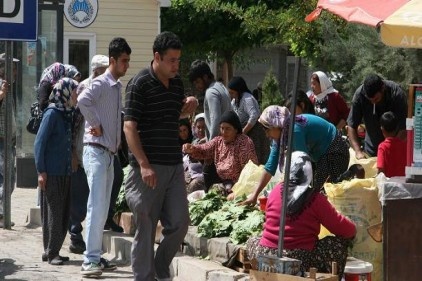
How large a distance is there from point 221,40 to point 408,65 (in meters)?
13.3

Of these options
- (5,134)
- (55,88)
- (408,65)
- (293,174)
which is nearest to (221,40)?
(408,65)

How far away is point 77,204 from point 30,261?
0.78 m

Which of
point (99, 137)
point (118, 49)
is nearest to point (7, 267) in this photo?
point (99, 137)

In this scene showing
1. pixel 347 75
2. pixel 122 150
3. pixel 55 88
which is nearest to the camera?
pixel 55 88

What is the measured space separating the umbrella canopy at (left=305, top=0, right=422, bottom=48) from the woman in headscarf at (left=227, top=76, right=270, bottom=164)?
4.77m

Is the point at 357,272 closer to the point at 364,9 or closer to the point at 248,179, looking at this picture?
the point at 364,9

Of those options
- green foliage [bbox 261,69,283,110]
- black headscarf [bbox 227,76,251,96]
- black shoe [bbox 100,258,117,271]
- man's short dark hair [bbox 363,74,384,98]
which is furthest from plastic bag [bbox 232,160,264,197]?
green foliage [bbox 261,69,283,110]

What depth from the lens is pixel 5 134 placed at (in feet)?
38.9

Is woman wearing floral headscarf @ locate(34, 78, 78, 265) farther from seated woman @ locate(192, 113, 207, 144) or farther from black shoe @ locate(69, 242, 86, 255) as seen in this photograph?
seated woman @ locate(192, 113, 207, 144)

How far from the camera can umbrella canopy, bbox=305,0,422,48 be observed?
6.52 metres

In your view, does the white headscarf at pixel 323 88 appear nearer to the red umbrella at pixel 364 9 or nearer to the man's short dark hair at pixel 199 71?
the man's short dark hair at pixel 199 71

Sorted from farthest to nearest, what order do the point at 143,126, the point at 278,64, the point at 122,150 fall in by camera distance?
the point at 278,64, the point at 122,150, the point at 143,126

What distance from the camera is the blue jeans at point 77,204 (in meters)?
10.3

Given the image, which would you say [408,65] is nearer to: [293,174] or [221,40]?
[293,174]
